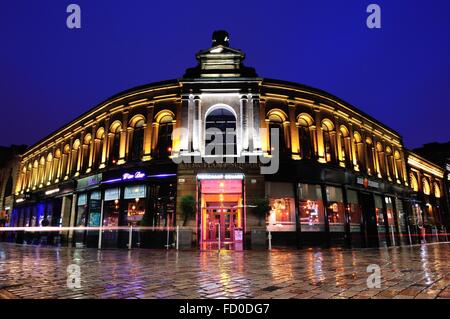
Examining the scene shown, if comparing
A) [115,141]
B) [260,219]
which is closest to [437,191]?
[260,219]

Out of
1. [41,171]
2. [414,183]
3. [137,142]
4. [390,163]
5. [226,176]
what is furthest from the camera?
[414,183]

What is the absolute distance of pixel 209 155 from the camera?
19.0m

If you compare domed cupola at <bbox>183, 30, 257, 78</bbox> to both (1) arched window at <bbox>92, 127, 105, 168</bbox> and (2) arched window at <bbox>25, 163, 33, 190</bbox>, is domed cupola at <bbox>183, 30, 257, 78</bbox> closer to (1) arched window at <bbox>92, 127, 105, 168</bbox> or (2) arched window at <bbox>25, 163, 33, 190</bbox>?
(1) arched window at <bbox>92, 127, 105, 168</bbox>

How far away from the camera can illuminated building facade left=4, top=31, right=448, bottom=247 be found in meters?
18.8

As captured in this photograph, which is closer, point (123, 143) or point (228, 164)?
point (228, 164)

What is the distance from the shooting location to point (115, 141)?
2284 centimetres

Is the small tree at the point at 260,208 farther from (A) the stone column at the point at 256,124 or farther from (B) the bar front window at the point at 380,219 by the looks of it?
(B) the bar front window at the point at 380,219

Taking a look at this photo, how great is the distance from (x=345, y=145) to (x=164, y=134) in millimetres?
13995

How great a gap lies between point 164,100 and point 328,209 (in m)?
13.5

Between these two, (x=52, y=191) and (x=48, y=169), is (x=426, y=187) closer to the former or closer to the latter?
(x=52, y=191)

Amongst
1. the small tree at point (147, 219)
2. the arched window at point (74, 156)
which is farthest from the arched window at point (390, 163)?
the arched window at point (74, 156)

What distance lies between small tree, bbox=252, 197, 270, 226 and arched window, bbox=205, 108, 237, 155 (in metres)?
3.46
